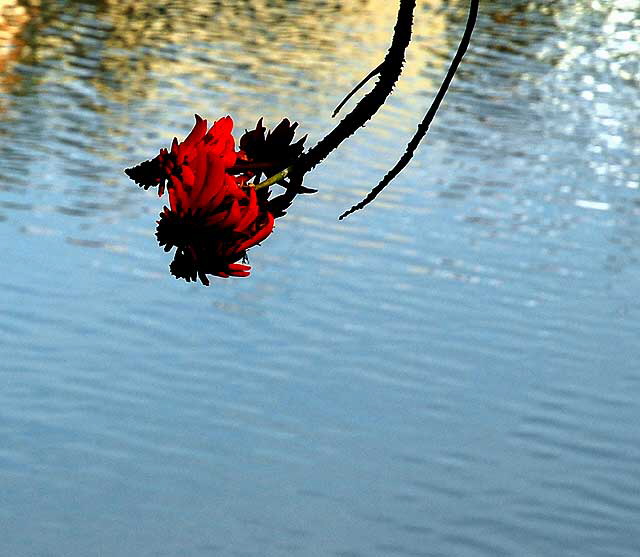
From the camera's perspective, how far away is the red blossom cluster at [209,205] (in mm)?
1184

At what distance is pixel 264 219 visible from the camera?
1.22m

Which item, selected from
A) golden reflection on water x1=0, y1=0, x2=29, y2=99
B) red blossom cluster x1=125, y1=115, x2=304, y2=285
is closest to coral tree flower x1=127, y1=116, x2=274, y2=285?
red blossom cluster x1=125, y1=115, x2=304, y2=285

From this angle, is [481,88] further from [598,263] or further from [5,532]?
[5,532]

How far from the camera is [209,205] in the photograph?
3.87 feet

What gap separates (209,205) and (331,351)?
39.4ft

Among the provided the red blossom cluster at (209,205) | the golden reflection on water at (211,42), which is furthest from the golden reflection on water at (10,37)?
the red blossom cluster at (209,205)

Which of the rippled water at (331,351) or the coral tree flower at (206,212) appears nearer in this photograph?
the coral tree flower at (206,212)

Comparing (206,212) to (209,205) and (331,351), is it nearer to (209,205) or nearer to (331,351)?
(209,205)

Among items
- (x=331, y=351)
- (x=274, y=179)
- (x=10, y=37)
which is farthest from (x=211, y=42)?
(x=274, y=179)

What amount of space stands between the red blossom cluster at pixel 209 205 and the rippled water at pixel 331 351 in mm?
9522

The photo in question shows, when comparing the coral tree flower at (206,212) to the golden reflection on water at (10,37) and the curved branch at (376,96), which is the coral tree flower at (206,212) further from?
the golden reflection on water at (10,37)

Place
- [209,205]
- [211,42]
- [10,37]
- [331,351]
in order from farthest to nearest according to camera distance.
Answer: [211,42] → [10,37] → [331,351] → [209,205]

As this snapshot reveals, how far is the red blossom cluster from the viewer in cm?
118

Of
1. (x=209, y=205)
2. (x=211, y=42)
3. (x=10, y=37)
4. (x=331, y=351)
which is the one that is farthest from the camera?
(x=211, y=42)
